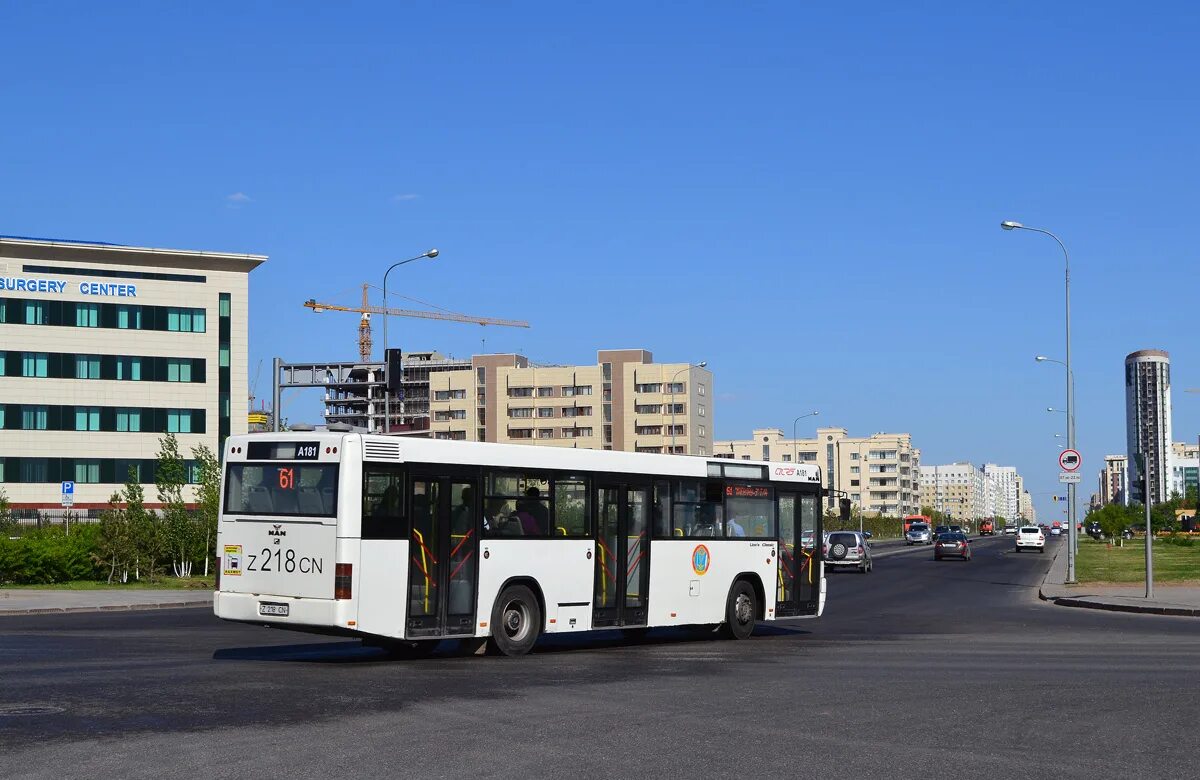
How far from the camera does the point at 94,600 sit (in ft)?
100

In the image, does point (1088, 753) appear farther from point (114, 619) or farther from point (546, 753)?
point (114, 619)

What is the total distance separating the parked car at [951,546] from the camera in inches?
2662

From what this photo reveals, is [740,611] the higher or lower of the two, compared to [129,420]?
lower

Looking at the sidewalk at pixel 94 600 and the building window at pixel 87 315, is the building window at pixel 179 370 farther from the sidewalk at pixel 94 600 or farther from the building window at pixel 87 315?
the sidewalk at pixel 94 600

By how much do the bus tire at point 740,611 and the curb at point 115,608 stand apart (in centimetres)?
1367

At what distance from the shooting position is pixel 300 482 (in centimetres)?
1677

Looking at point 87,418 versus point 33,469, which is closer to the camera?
point 33,469

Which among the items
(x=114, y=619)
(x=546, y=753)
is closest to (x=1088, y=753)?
(x=546, y=753)

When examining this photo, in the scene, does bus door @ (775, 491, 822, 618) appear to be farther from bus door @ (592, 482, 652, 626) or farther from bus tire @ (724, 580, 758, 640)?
bus door @ (592, 482, 652, 626)

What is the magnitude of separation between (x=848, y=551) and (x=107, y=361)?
56.5 meters

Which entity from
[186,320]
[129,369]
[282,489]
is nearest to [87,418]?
[129,369]

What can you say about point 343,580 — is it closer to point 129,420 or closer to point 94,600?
point 94,600

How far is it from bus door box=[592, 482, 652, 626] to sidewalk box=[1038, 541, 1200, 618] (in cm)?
1366

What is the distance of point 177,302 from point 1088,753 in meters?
89.4
